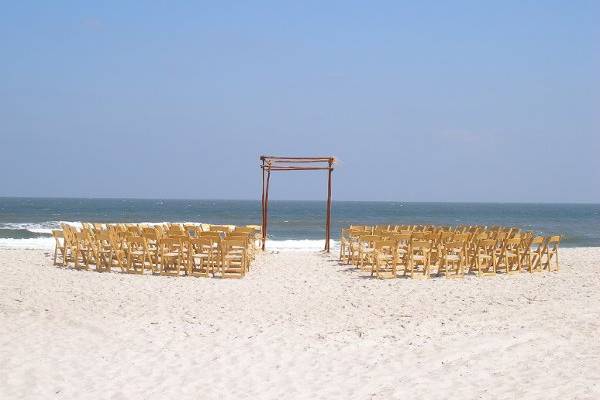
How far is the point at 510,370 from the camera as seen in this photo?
6086mm

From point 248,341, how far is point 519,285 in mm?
6493

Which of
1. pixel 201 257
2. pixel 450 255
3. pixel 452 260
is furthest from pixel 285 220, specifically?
pixel 201 257

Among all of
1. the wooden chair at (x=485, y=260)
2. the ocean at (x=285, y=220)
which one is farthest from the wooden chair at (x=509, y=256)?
the ocean at (x=285, y=220)

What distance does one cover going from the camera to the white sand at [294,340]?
5.82 m

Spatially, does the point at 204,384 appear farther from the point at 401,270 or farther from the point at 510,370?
the point at 401,270

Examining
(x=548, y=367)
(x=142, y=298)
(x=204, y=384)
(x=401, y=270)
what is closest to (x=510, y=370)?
(x=548, y=367)

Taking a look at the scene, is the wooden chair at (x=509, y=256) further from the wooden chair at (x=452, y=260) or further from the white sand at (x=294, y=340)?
the white sand at (x=294, y=340)

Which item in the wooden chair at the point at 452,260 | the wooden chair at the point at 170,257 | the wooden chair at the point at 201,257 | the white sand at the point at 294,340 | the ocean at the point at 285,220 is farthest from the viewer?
the ocean at the point at 285,220

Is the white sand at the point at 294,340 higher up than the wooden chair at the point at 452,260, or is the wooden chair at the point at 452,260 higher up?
the wooden chair at the point at 452,260

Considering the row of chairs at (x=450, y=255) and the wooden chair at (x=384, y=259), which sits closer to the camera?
the wooden chair at (x=384, y=259)

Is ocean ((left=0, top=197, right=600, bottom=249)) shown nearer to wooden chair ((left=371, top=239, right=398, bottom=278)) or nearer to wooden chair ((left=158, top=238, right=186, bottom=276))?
wooden chair ((left=371, top=239, right=398, bottom=278))

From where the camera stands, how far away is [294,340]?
7.54 metres

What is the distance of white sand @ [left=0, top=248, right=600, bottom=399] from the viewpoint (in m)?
5.82

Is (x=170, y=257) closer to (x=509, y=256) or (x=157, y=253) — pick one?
(x=157, y=253)
